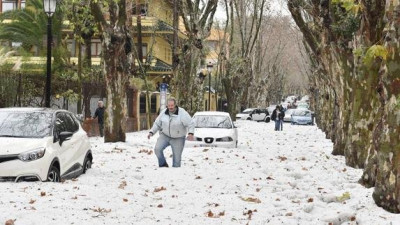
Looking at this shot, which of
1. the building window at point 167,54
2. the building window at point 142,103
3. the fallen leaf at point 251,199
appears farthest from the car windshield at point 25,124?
the building window at point 167,54

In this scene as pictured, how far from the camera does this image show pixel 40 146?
1027 centimetres

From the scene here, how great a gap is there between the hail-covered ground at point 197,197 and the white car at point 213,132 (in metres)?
4.84

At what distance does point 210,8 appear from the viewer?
30.1 m

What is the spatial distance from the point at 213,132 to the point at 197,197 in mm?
10029

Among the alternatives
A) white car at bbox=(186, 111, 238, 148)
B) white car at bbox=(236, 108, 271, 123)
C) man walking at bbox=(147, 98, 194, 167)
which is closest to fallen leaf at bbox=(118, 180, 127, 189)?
man walking at bbox=(147, 98, 194, 167)

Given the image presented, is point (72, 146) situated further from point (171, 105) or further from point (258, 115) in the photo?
point (258, 115)

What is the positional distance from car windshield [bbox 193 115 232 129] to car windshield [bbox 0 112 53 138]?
32.0ft

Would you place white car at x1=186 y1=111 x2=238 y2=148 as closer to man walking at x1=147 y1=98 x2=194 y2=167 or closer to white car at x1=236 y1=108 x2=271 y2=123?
man walking at x1=147 y1=98 x2=194 y2=167

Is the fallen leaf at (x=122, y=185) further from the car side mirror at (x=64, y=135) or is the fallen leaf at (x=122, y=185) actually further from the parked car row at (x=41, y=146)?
the car side mirror at (x=64, y=135)

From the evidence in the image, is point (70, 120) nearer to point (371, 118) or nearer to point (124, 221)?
point (124, 221)

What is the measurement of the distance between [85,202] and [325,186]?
15.3 feet

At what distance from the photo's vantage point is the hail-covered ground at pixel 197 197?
812 centimetres

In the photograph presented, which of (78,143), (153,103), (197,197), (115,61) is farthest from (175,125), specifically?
(153,103)

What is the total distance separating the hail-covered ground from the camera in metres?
8.12
